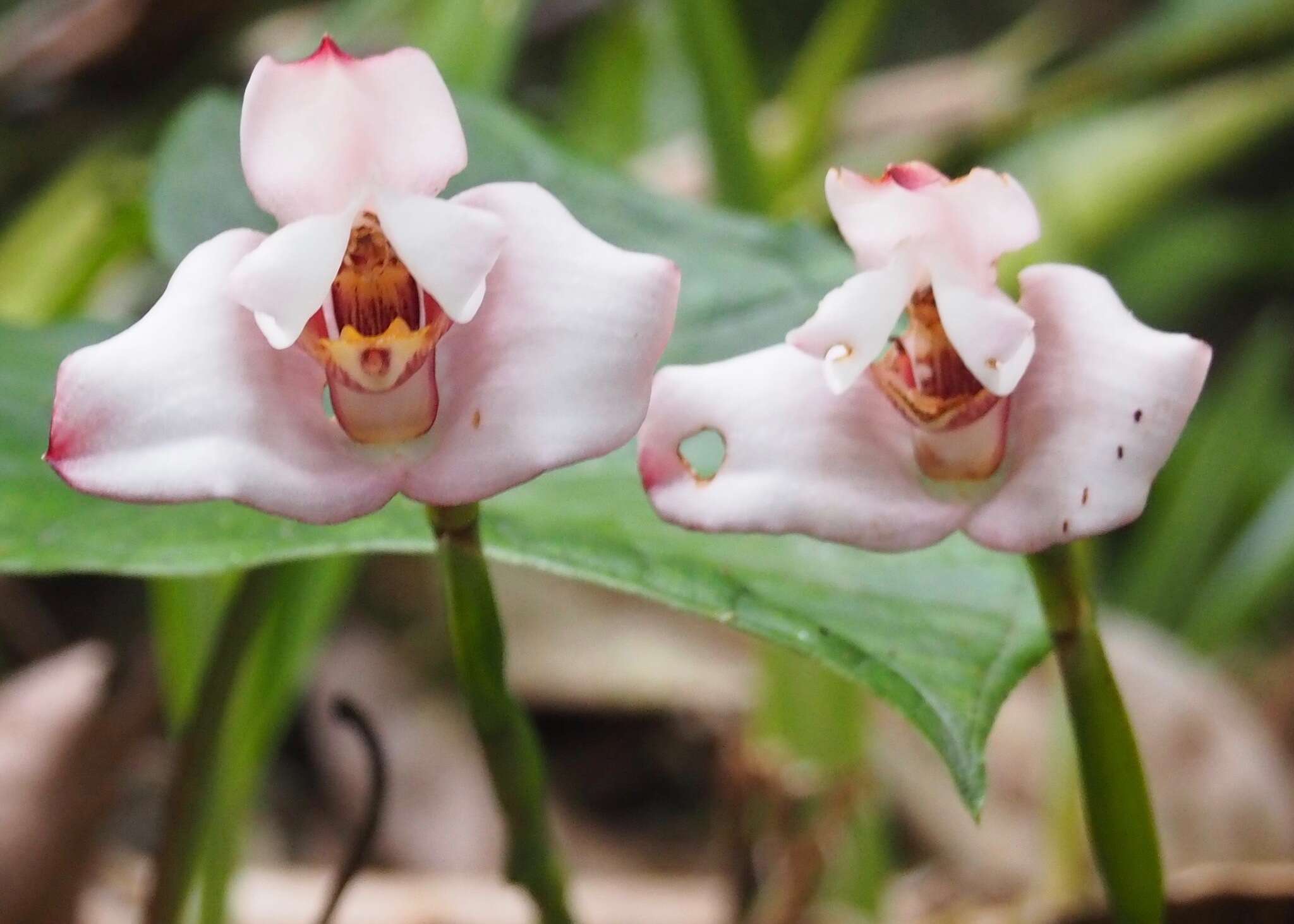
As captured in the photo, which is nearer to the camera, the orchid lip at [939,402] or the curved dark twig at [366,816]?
the orchid lip at [939,402]

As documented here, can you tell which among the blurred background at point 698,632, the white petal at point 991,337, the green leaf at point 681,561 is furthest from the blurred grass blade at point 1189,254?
the white petal at point 991,337

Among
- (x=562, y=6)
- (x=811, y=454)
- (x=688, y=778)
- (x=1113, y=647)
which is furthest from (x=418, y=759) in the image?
(x=562, y=6)

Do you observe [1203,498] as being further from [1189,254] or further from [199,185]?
[199,185]

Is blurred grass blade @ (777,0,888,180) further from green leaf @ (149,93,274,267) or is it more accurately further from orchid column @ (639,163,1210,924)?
orchid column @ (639,163,1210,924)

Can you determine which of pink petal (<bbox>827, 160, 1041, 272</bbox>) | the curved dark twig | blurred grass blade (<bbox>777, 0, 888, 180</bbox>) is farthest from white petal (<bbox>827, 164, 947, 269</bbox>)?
blurred grass blade (<bbox>777, 0, 888, 180</bbox>)

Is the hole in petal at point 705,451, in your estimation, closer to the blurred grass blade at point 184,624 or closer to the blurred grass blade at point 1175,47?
the blurred grass blade at point 184,624

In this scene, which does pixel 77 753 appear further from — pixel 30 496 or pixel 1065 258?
pixel 1065 258
